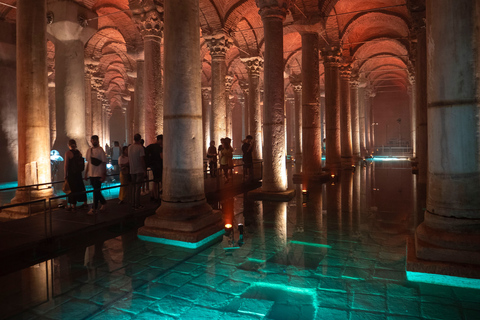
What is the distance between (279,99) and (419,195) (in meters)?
4.92

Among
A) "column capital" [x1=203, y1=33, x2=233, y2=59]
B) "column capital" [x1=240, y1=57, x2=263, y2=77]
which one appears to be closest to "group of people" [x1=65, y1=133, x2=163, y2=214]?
"column capital" [x1=203, y1=33, x2=233, y2=59]

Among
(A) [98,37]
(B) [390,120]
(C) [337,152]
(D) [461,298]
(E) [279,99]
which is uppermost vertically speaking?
(A) [98,37]

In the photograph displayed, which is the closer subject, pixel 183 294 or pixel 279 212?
pixel 183 294

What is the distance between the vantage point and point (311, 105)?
41.5 ft

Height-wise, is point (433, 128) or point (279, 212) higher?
point (433, 128)

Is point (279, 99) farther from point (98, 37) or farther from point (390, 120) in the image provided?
point (390, 120)

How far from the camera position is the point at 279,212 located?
796cm

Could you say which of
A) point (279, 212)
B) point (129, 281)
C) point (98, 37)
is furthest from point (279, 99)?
point (98, 37)

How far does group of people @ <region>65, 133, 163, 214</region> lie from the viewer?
718 cm

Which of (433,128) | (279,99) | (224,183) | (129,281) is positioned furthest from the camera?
(224,183)

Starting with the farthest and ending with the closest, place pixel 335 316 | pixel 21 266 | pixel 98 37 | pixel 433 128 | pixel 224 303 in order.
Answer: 1. pixel 98 37
2. pixel 21 266
3. pixel 433 128
4. pixel 224 303
5. pixel 335 316

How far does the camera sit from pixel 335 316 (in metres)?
3.24

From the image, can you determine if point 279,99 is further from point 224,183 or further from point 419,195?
point 419,195

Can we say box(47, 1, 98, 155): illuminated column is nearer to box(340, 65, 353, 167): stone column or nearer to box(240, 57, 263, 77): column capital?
box(240, 57, 263, 77): column capital
